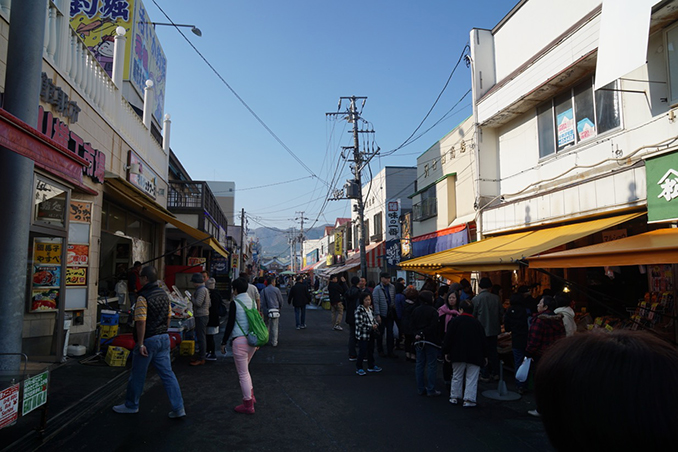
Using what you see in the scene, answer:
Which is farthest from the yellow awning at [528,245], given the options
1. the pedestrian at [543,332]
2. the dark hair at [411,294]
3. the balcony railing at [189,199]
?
the balcony railing at [189,199]

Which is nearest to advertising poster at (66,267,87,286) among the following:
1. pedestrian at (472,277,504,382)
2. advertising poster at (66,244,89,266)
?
advertising poster at (66,244,89,266)

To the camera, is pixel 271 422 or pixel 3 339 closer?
pixel 3 339

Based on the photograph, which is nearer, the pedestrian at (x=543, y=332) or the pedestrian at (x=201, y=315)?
the pedestrian at (x=543, y=332)

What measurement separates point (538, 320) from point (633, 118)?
16.5 feet

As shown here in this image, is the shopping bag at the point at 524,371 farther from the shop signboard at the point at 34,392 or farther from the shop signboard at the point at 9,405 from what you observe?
the shop signboard at the point at 9,405

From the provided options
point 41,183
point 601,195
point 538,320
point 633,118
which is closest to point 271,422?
point 538,320

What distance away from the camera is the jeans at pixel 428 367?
6.75 meters

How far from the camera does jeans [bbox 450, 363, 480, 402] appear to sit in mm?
6071

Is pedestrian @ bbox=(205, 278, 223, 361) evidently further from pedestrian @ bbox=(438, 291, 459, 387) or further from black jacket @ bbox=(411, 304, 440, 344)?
pedestrian @ bbox=(438, 291, 459, 387)

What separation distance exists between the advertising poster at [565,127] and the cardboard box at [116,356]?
10531mm

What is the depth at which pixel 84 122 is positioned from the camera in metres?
8.68

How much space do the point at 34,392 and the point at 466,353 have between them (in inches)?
195

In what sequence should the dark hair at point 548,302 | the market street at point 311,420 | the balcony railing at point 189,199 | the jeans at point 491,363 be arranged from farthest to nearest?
the balcony railing at point 189,199, the jeans at point 491,363, the dark hair at point 548,302, the market street at point 311,420

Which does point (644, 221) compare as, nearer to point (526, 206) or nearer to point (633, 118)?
point (633, 118)
